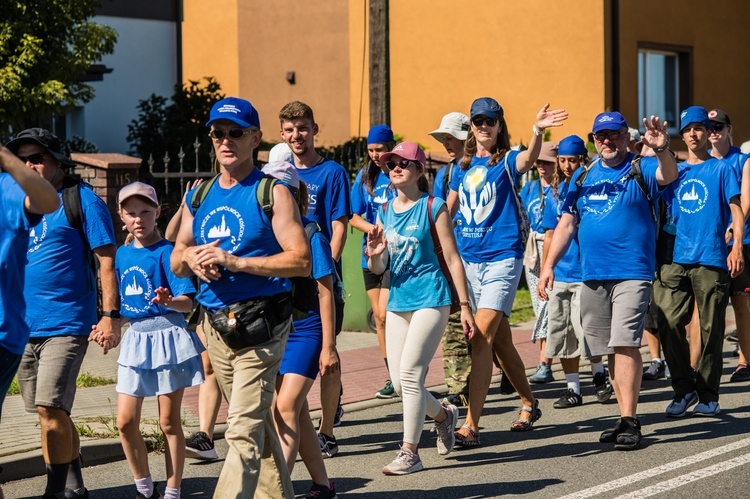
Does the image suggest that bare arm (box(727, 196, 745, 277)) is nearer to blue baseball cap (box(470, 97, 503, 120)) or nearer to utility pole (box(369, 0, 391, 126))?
blue baseball cap (box(470, 97, 503, 120))

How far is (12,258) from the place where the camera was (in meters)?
5.09

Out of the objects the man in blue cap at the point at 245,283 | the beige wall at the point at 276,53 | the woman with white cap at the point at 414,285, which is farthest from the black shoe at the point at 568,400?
the beige wall at the point at 276,53

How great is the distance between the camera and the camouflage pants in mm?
8773

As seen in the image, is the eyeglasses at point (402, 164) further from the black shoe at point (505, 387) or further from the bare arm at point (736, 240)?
the black shoe at point (505, 387)

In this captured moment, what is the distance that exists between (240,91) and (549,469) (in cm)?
2030

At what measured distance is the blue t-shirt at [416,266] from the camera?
22.8 ft

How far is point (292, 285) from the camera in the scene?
5449mm

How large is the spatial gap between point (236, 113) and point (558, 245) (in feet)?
10.7

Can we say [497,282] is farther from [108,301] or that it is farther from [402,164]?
[108,301]

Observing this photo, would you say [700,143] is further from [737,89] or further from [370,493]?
[737,89]

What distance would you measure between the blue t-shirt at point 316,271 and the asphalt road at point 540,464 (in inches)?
38.7

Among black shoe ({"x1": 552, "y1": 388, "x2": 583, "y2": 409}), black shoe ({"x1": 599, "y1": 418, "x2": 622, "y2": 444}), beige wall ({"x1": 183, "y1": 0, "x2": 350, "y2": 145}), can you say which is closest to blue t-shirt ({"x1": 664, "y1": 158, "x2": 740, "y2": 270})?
black shoe ({"x1": 552, "y1": 388, "x2": 583, "y2": 409})

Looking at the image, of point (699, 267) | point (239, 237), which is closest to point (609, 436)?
point (699, 267)

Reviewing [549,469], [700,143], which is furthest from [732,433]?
[700,143]
